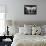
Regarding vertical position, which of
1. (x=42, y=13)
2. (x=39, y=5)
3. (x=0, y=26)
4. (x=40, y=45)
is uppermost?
(x=39, y=5)

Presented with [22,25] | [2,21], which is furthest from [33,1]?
[2,21]

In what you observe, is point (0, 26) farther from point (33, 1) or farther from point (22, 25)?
point (33, 1)

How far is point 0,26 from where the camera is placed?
4883 mm

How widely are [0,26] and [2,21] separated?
Result: 22cm

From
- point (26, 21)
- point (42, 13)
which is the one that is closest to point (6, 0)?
point (26, 21)

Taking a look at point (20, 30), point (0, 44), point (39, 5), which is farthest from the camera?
point (39, 5)

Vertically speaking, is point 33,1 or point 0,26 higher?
point 33,1

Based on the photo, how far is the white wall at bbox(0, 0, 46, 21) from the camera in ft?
16.0

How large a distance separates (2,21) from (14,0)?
100 centimetres

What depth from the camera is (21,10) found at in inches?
193

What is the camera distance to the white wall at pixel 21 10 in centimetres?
488

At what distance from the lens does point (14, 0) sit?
16.0 ft

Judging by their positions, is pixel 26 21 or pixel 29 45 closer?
pixel 29 45

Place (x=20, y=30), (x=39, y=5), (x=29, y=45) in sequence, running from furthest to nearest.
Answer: (x=39, y=5) → (x=20, y=30) → (x=29, y=45)
